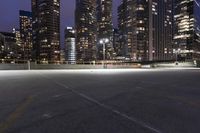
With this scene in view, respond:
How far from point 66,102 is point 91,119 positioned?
6.74 feet

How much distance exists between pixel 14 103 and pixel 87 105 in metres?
2.21

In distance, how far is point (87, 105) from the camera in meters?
6.64

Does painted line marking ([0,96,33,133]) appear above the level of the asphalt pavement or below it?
above

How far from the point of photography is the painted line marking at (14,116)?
15.2 ft

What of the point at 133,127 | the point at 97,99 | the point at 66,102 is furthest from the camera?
the point at 97,99

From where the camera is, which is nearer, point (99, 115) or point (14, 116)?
point (14, 116)

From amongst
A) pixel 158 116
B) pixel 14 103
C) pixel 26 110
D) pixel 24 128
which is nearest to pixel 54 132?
pixel 24 128

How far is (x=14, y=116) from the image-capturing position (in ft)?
17.8

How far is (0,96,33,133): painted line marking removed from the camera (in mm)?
4618

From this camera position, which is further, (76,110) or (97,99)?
(97,99)

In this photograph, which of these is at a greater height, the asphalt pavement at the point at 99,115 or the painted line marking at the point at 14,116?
the painted line marking at the point at 14,116

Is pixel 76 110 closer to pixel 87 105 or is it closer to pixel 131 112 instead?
pixel 87 105

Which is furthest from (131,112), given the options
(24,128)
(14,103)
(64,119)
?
(14,103)

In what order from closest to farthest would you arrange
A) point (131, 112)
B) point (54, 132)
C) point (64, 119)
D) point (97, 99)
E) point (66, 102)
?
point (54, 132)
point (64, 119)
point (131, 112)
point (66, 102)
point (97, 99)
